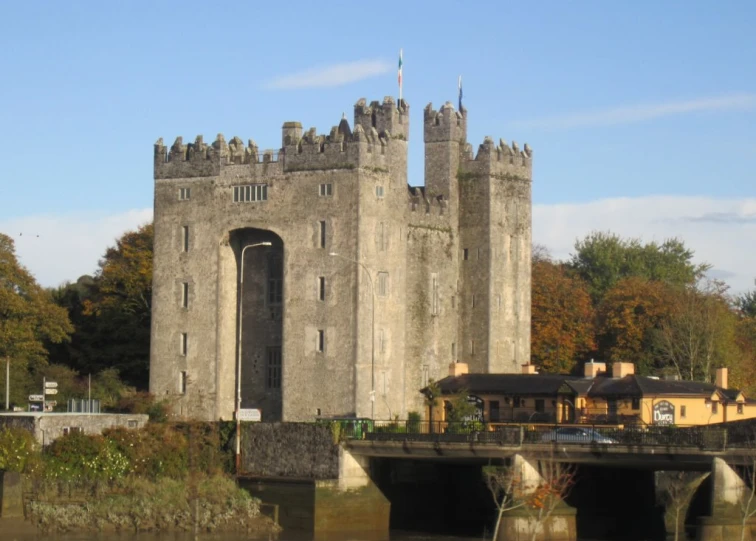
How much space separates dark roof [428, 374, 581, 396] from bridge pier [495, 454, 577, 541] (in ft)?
55.4

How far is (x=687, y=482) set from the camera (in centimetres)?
6788

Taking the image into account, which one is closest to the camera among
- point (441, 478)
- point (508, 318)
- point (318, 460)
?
point (318, 460)

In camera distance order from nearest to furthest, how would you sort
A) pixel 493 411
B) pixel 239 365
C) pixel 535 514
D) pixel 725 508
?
pixel 725 508
pixel 535 514
pixel 239 365
pixel 493 411

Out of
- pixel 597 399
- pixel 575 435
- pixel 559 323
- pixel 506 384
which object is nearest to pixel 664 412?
pixel 597 399

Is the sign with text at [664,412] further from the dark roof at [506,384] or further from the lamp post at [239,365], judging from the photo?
the lamp post at [239,365]

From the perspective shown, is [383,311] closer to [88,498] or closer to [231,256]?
[231,256]

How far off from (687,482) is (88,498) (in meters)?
23.6

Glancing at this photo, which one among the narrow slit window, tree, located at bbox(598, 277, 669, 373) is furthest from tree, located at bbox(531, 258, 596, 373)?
the narrow slit window

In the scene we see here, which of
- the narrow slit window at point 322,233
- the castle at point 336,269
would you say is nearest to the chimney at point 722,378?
the castle at point 336,269

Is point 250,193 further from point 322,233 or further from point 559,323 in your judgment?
point 559,323

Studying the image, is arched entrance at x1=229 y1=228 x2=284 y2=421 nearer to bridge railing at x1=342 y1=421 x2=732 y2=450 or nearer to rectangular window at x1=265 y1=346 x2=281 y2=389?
rectangular window at x1=265 y1=346 x2=281 y2=389

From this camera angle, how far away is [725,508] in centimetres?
6091

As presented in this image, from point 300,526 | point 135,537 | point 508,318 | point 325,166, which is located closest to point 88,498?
point 135,537

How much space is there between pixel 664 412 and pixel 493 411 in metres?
8.72
